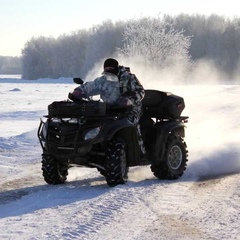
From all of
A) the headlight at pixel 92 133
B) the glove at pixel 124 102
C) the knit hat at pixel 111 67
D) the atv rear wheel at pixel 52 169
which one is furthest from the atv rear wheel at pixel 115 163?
the knit hat at pixel 111 67

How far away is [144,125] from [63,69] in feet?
411

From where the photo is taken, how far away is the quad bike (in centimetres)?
778

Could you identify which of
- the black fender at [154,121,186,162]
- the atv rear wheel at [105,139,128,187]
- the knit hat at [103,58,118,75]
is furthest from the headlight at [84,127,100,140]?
the black fender at [154,121,186,162]

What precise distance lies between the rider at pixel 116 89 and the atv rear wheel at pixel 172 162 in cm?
59

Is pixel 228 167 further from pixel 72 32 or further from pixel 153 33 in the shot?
pixel 72 32

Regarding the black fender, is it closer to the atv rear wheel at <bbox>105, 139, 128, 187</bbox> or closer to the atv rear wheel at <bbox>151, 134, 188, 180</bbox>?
the atv rear wheel at <bbox>151, 134, 188, 180</bbox>

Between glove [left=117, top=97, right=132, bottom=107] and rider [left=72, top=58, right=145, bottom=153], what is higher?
rider [left=72, top=58, right=145, bottom=153]

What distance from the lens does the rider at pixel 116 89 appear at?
26.9 ft

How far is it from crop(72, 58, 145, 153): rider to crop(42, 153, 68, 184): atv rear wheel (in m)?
1.03

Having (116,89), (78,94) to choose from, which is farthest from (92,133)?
(116,89)

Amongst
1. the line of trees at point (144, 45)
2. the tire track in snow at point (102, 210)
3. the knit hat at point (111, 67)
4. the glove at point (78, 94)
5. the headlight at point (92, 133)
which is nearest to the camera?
the tire track in snow at point (102, 210)

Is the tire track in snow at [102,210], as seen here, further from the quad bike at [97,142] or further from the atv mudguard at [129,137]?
the atv mudguard at [129,137]

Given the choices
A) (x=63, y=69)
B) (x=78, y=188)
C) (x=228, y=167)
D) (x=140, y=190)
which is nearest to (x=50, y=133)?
(x=78, y=188)

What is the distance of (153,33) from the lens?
68688 mm
